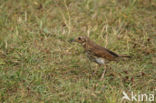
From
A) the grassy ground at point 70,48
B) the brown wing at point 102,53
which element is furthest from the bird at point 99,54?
the grassy ground at point 70,48

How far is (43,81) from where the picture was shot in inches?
239

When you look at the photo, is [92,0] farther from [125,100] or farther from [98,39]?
[125,100]

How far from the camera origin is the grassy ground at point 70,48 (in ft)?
19.1

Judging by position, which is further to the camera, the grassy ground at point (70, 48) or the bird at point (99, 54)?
the bird at point (99, 54)

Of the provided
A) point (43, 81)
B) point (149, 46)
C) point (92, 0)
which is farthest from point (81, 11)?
point (43, 81)

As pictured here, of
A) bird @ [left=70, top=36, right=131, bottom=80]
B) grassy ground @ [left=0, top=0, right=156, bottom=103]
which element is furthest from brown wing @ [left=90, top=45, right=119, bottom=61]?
grassy ground @ [left=0, top=0, right=156, bottom=103]

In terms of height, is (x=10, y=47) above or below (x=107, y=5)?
below

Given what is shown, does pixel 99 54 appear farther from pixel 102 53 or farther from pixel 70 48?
pixel 70 48

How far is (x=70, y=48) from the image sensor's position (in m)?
7.31

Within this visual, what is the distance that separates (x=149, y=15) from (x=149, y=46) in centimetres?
147

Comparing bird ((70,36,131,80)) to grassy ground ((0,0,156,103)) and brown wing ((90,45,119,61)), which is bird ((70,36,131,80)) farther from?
grassy ground ((0,0,156,103))

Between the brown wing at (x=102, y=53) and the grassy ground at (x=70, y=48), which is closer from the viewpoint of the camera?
the grassy ground at (x=70, y=48)

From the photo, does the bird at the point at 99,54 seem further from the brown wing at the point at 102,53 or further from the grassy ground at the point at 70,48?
the grassy ground at the point at 70,48

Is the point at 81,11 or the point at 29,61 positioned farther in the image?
the point at 81,11
